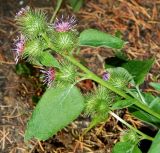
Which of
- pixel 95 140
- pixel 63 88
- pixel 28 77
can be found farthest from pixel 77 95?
pixel 28 77

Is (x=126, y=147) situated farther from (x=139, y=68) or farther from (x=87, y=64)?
(x=87, y=64)

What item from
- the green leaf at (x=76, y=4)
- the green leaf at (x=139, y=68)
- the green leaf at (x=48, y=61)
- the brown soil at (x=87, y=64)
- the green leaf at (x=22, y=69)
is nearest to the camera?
the green leaf at (x=48, y=61)

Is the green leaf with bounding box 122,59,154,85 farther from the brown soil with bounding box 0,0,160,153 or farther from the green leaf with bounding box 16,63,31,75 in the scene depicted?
the green leaf with bounding box 16,63,31,75

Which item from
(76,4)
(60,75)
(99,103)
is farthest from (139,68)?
(76,4)

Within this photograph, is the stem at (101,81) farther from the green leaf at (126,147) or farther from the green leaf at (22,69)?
the green leaf at (22,69)

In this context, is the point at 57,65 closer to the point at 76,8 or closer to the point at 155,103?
the point at 155,103

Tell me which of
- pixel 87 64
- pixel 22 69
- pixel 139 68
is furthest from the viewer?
pixel 87 64

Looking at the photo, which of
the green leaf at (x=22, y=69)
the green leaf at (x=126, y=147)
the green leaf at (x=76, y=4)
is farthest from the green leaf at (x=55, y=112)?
the green leaf at (x=76, y=4)

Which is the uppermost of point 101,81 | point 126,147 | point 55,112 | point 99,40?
point 99,40
